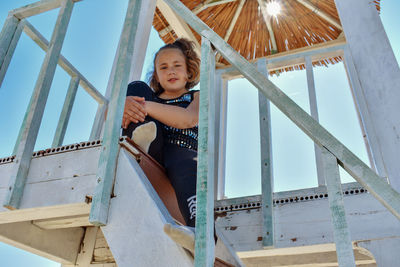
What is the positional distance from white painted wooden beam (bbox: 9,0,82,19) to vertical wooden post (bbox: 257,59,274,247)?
46.2 inches

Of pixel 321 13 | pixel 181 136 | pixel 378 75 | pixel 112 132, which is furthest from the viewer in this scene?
pixel 321 13

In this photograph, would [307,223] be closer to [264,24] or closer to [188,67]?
[188,67]

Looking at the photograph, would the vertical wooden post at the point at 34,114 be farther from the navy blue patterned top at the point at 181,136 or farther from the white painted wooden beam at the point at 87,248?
the white painted wooden beam at the point at 87,248

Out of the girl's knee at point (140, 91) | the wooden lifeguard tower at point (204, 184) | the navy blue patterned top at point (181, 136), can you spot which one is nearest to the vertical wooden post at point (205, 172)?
the wooden lifeguard tower at point (204, 184)

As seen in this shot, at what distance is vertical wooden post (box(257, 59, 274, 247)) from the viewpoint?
1782 mm

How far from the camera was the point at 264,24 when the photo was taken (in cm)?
439

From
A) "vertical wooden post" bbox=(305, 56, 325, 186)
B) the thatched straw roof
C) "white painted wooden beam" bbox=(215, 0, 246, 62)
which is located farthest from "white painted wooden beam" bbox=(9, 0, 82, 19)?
"white painted wooden beam" bbox=(215, 0, 246, 62)

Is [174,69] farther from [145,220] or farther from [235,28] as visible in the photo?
[235,28]

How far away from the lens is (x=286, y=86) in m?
3.55

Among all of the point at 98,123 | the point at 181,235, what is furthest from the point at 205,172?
the point at 98,123

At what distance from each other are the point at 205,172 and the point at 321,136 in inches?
12.0

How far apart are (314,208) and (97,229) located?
1.19 meters

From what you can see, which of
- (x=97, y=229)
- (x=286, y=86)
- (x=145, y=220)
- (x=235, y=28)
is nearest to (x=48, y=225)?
(x=97, y=229)

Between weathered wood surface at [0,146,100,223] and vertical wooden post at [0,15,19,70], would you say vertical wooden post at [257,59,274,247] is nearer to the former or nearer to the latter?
weathered wood surface at [0,146,100,223]
